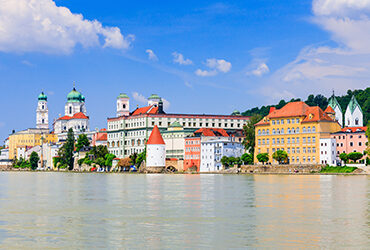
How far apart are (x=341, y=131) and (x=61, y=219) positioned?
266 feet

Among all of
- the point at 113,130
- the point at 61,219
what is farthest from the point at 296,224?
the point at 113,130

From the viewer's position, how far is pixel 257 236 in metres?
22.0

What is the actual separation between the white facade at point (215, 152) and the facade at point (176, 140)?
770 centimetres

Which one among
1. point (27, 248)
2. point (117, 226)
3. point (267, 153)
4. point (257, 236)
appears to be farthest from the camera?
point (267, 153)

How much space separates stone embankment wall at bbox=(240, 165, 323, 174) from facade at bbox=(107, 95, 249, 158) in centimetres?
3058

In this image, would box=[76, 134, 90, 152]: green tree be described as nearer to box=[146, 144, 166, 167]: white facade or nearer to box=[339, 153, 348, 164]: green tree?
box=[146, 144, 166, 167]: white facade

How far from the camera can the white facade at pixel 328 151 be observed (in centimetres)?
10056

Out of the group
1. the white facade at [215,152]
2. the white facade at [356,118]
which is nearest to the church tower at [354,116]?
the white facade at [356,118]

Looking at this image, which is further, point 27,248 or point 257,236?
point 257,236

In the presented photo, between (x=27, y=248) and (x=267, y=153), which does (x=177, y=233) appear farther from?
(x=267, y=153)

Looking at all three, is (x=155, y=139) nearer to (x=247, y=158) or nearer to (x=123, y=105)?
(x=247, y=158)

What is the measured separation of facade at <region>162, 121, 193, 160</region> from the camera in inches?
4986

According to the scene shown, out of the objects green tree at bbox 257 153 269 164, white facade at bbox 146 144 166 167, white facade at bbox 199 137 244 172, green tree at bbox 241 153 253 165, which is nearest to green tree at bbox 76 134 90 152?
white facade at bbox 146 144 166 167

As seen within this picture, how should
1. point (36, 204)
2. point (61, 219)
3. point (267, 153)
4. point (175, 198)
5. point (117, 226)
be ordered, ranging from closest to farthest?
point (117, 226) < point (61, 219) < point (36, 204) < point (175, 198) < point (267, 153)
